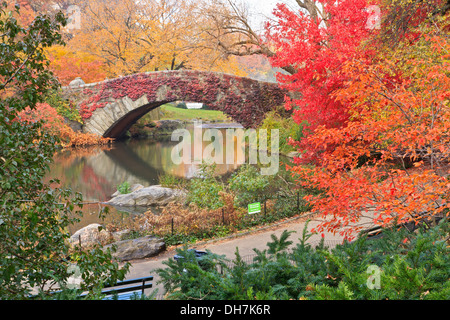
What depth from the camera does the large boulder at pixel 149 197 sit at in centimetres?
1274

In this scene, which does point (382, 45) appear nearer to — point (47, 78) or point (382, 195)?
point (382, 195)

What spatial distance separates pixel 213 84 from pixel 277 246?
1971 cm

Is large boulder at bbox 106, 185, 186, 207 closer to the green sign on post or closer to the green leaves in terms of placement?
the green sign on post

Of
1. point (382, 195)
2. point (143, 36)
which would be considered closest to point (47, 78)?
point (382, 195)

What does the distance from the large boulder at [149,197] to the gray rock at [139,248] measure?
4.19 m

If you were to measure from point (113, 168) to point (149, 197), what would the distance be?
23.0 feet

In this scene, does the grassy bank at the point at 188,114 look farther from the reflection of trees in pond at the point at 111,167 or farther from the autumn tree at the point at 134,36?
the reflection of trees in pond at the point at 111,167

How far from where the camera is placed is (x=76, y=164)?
782 inches

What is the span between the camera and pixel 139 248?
26.8 ft

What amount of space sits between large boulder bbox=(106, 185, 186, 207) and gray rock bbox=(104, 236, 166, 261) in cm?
419

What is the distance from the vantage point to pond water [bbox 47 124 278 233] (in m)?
14.4

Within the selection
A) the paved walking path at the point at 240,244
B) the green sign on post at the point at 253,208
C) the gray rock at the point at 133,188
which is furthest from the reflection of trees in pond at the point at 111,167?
the green sign on post at the point at 253,208

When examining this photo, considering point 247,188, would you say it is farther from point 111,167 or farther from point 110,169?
point 111,167

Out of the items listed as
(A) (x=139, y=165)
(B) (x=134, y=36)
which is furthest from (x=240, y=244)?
(B) (x=134, y=36)
